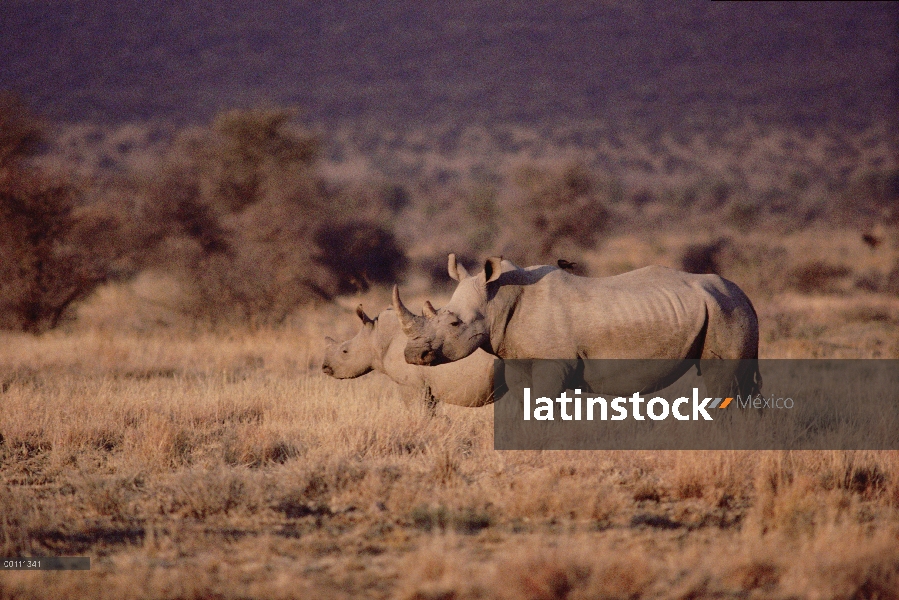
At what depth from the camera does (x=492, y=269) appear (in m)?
6.81

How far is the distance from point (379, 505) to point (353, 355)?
2969 mm

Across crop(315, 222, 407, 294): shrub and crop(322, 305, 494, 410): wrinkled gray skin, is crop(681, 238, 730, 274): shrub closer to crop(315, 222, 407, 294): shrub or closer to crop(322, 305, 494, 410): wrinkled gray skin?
crop(315, 222, 407, 294): shrub

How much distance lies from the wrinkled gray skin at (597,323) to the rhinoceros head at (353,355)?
65.3 inches

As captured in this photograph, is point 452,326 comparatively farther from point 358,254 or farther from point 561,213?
point 561,213

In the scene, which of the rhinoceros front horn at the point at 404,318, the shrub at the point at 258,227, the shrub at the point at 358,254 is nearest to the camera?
the rhinoceros front horn at the point at 404,318

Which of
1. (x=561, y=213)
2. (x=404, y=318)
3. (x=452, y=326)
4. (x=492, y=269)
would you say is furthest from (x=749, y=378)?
(x=561, y=213)

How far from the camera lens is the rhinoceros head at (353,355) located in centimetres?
847

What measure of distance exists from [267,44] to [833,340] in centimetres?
8882

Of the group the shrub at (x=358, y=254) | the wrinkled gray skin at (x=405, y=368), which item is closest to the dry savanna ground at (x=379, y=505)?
the wrinkled gray skin at (x=405, y=368)

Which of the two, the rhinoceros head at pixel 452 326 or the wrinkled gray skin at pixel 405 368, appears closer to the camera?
the rhinoceros head at pixel 452 326

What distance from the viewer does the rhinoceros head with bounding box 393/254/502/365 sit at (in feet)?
21.8

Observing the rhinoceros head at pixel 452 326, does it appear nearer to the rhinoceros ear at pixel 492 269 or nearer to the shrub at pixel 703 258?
the rhinoceros ear at pixel 492 269

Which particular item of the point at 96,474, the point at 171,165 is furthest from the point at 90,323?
the point at 96,474

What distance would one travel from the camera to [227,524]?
5.40 m
